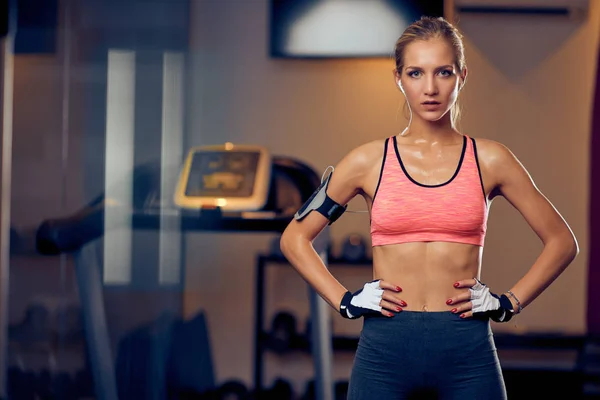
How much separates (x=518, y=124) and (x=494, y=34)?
1.93ft

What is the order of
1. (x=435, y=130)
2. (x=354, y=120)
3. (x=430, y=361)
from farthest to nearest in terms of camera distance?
(x=354, y=120) → (x=435, y=130) → (x=430, y=361)

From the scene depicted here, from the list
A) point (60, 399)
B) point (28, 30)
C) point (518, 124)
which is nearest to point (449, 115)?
point (28, 30)

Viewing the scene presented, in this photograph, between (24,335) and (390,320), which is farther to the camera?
(24,335)

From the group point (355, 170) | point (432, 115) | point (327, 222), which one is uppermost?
point (432, 115)

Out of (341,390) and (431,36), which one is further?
(341,390)

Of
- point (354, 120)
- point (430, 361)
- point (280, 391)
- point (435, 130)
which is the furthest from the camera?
point (354, 120)

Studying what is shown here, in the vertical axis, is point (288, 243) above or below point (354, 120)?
below

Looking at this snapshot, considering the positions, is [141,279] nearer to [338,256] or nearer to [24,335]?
[24,335]

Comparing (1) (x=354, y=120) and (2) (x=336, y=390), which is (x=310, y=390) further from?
(1) (x=354, y=120)

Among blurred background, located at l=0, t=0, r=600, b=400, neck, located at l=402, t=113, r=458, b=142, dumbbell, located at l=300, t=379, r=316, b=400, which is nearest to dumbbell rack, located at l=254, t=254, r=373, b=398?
blurred background, located at l=0, t=0, r=600, b=400

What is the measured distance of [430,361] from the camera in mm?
1539

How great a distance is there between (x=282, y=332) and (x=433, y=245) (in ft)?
10.1

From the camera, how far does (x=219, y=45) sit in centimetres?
484

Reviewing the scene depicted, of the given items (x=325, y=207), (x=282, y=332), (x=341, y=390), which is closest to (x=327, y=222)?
(x=325, y=207)
